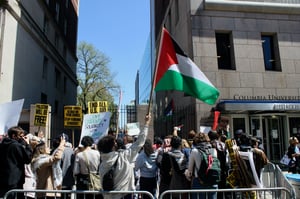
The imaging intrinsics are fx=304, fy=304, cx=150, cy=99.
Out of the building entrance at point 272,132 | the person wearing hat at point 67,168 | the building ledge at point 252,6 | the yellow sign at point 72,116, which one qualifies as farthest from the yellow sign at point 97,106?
the building ledge at point 252,6

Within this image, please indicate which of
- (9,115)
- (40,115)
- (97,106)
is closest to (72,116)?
(97,106)

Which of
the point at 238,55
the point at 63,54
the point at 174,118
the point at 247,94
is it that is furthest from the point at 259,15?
the point at 63,54

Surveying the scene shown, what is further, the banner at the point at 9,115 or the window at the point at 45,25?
the window at the point at 45,25

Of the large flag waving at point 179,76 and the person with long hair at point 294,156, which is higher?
the large flag waving at point 179,76

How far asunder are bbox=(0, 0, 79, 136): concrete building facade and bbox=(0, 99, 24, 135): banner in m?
7.93

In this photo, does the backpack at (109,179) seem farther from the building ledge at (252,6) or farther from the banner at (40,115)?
the building ledge at (252,6)

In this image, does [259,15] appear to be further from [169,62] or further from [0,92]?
[0,92]

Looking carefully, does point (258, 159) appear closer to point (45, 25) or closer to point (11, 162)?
point (11, 162)

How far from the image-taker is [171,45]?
20.0 feet

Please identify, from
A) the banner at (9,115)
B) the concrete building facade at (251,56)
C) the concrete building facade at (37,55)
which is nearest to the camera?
the banner at (9,115)

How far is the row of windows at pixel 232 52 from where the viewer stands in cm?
1692

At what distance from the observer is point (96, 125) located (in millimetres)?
8602

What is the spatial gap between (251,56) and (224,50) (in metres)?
1.50

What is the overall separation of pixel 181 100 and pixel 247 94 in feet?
14.8
